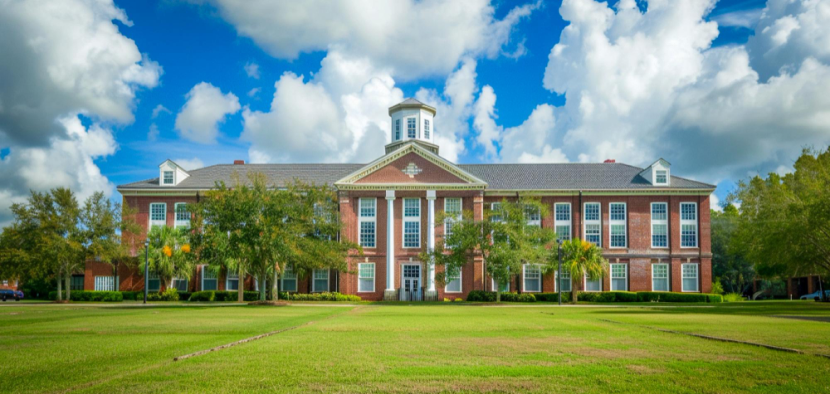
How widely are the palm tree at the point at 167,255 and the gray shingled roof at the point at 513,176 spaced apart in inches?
242

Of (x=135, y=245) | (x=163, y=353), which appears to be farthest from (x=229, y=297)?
(x=163, y=353)

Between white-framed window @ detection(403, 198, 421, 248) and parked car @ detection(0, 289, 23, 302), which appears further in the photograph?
parked car @ detection(0, 289, 23, 302)

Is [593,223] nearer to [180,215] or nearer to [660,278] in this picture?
[660,278]

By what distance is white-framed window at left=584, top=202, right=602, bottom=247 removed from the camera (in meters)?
54.8

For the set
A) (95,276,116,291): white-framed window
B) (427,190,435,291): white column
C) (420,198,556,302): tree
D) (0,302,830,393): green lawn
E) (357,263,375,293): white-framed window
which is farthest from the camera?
(95,276,116,291): white-framed window

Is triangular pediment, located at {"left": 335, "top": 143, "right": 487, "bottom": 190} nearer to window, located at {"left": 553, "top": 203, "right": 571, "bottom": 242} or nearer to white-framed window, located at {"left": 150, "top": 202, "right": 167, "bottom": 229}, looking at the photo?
window, located at {"left": 553, "top": 203, "right": 571, "bottom": 242}

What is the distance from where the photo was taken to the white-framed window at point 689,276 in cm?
5441

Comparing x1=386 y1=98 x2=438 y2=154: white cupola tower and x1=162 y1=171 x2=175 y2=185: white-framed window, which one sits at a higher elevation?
x1=386 y1=98 x2=438 y2=154: white cupola tower

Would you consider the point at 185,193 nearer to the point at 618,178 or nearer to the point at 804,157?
the point at 618,178

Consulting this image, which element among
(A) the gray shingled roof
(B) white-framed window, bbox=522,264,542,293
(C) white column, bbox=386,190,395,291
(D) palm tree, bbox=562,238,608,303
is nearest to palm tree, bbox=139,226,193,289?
(A) the gray shingled roof

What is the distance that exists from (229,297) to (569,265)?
2570 centimetres

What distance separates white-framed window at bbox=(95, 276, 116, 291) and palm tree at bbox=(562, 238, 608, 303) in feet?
121

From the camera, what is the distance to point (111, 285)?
54.4 m

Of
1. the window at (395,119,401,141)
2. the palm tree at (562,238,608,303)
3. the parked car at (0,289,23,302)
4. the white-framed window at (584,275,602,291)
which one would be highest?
the window at (395,119,401,141)
